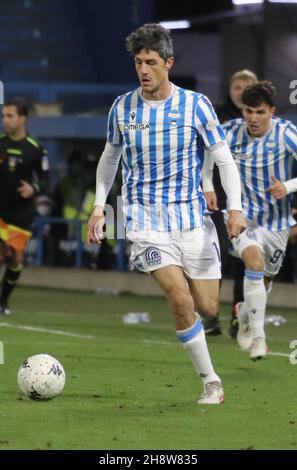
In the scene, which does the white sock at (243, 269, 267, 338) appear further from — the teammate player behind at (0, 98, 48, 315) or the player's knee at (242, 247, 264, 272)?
the teammate player behind at (0, 98, 48, 315)

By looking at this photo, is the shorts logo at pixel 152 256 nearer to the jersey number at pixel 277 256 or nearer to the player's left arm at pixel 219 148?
the player's left arm at pixel 219 148

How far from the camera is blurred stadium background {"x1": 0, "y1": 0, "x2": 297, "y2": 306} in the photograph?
18969mm

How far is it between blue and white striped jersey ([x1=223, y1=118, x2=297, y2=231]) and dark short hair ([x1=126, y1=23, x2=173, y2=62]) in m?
3.10

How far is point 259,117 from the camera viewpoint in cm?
1111

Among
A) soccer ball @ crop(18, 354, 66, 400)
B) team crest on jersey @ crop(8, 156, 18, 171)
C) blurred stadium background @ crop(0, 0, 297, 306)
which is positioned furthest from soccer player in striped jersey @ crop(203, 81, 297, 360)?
blurred stadium background @ crop(0, 0, 297, 306)

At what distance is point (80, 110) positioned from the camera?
76.1 feet

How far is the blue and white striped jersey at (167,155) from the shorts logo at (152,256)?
0.55 feet

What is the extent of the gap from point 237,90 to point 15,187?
3.37 meters

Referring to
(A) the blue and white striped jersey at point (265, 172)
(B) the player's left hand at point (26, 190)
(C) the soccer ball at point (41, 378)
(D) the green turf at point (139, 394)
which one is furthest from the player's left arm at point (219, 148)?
(B) the player's left hand at point (26, 190)

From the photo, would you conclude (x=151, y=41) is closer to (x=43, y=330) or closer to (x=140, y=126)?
(x=140, y=126)

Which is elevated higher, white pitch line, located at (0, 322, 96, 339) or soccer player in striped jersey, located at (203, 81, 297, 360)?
soccer player in striped jersey, located at (203, 81, 297, 360)

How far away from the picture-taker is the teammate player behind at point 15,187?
1488 centimetres

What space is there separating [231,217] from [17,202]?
7188mm

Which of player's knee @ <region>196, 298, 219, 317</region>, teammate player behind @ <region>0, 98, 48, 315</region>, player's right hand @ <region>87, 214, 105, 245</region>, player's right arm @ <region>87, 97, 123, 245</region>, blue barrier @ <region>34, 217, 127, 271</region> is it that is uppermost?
player's right arm @ <region>87, 97, 123, 245</region>
